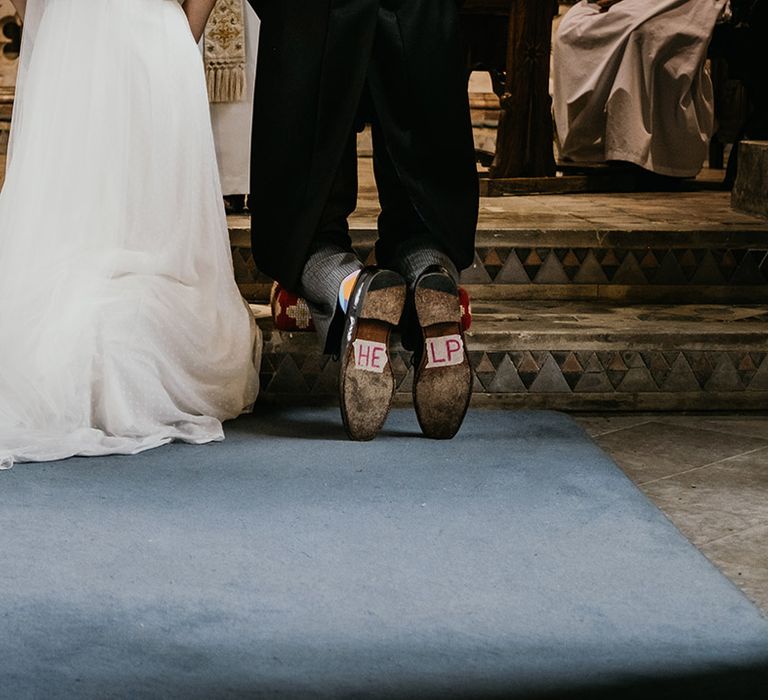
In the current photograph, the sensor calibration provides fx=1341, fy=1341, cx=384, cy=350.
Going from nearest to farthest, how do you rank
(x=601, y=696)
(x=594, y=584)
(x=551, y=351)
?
(x=601, y=696) < (x=594, y=584) < (x=551, y=351)

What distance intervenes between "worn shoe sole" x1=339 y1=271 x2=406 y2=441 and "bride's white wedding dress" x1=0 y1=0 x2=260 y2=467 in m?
0.29

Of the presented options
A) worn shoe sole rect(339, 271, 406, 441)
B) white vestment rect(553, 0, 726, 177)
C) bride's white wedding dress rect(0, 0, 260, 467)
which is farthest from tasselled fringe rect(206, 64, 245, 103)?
white vestment rect(553, 0, 726, 177)

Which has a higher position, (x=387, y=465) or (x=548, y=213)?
(x=548, y=213)

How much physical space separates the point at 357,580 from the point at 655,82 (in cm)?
370

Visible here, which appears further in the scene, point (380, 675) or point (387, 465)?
point (387, 465)

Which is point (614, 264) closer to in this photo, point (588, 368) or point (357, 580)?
point (588, 368)

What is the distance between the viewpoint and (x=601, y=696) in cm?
151

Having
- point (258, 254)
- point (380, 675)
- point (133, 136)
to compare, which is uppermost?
point (133, 136)

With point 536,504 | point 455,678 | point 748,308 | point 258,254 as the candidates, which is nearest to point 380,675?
point 455,678

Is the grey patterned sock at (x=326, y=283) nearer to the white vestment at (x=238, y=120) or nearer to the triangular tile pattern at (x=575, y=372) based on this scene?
the triangular tile pattern at (x=575, y=372)

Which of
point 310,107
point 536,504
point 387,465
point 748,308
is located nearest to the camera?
point 536,504

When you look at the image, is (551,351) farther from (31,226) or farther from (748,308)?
(31,226)

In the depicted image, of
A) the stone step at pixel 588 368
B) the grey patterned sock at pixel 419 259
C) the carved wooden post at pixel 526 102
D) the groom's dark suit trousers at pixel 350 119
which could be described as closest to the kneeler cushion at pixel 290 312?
the stone step at pixel 588 368

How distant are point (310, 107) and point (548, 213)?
4.34 feet
